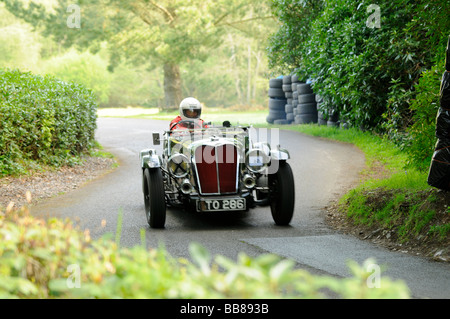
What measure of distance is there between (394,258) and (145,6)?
3883 cm

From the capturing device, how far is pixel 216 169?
925 cm

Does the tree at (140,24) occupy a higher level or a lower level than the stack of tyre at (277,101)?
higher

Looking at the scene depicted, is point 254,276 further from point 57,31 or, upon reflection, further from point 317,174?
point 57,31

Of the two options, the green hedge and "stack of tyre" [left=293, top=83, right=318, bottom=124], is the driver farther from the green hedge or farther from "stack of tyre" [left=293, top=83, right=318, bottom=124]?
"stack of tyre" [left=293, top=83, right=318, bottom=124]

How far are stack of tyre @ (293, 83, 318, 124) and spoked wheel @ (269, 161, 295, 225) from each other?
17230 mm

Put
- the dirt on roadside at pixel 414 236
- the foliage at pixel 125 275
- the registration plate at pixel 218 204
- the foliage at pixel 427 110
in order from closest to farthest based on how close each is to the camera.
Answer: the foliage at pixel 125 275 < the dirt on roadside at pixel 414 236 < the foliage at pixel 427 110 < the registration plate at pixel 218 204

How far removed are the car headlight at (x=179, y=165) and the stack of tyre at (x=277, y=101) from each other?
2093 centimetres

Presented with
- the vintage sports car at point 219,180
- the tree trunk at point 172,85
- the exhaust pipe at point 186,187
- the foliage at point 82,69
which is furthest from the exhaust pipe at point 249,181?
the foliage at point 82,69

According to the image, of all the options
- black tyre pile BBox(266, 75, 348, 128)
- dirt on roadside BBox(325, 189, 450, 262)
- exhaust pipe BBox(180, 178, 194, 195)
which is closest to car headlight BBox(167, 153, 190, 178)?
exhaust pipe BBox(180, 178, 194, 195)

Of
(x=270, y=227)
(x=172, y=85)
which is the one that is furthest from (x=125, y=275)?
(x=172, y=85)

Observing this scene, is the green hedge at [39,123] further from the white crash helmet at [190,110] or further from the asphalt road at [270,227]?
the white crash helmet at [190,110]

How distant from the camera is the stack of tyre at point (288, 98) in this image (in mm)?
29031

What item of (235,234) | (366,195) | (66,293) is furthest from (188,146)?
(66,293)

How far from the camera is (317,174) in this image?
14.4 m
